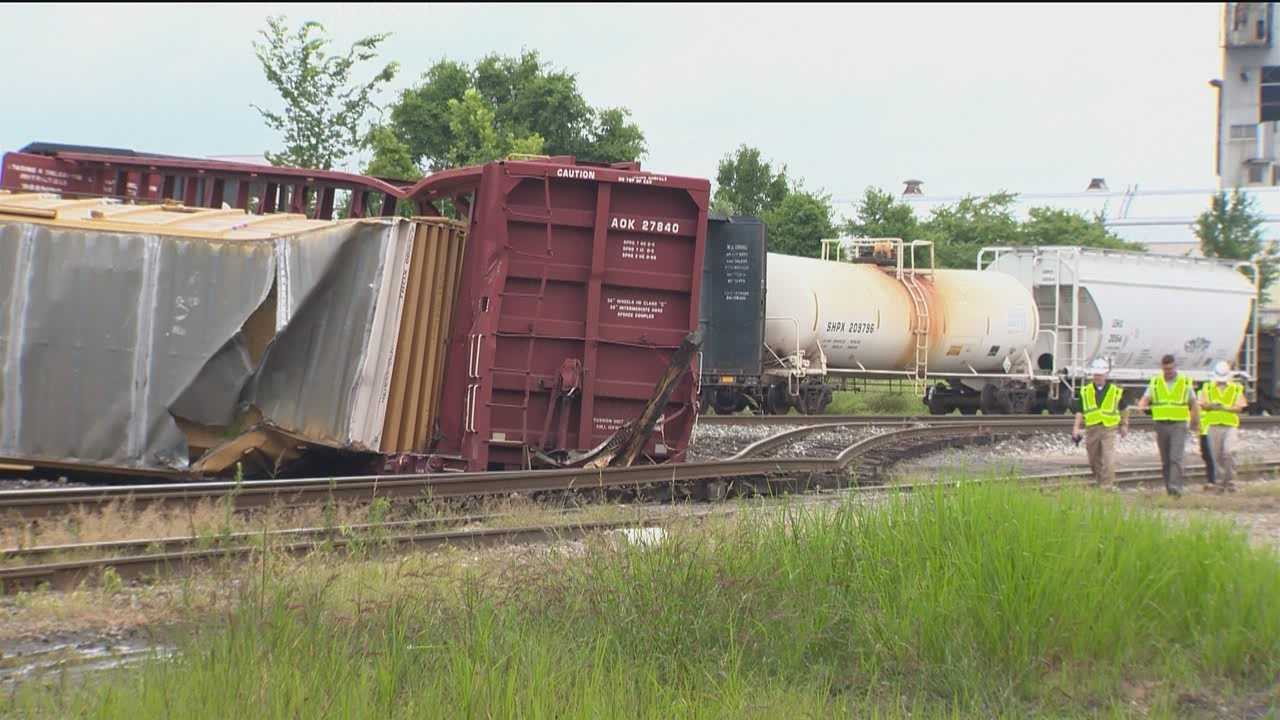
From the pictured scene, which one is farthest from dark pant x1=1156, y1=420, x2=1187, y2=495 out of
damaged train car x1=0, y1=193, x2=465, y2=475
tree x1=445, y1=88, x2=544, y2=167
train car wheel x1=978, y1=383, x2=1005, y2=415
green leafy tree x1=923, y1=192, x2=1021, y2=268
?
green leafy tree x1=923, y1=192, x2=1021, y2=268

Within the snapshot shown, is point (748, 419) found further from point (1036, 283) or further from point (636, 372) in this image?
point (1036, 283)

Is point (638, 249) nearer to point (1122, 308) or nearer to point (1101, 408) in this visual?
point (1101, 408)

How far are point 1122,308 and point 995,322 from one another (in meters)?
3.71

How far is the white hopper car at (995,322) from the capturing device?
2348cm

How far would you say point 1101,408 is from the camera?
46.3 feet

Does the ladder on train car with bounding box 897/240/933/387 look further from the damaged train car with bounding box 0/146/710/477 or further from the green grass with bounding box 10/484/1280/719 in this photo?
the green grass with bounding box 10/484/1280/719

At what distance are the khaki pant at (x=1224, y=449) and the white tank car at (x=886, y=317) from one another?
Answer: 943 centimetres

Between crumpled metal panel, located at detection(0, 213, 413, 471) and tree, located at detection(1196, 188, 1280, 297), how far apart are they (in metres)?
40.4

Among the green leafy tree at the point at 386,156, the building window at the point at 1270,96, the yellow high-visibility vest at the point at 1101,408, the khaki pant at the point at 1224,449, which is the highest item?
the green leafy tree at the point at 386,156

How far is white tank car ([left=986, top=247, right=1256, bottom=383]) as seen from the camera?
88.9 feet

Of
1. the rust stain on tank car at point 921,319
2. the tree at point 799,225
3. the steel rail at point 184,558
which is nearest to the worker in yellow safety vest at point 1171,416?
the steel rail at point 184,558

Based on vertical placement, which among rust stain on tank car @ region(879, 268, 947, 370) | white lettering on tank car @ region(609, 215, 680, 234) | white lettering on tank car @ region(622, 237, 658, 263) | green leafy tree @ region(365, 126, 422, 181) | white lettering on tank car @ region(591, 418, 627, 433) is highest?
green leafy tree @ region(365, 126, 422, 181)

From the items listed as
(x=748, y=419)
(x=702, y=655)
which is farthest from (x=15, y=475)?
(x=748, y=419)

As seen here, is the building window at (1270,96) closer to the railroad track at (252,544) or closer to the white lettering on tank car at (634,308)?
the railroad track at (252,544)
